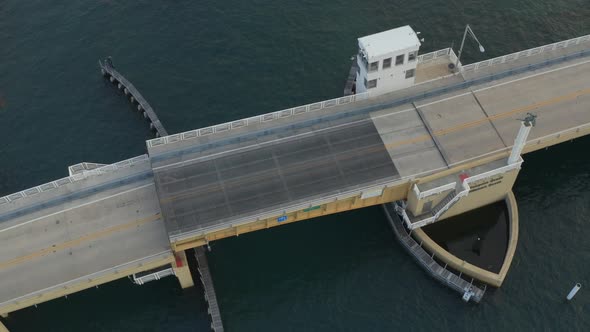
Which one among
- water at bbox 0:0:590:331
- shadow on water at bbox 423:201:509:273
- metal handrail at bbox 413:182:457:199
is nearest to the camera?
metal handrail at bbox 413:182:457:199

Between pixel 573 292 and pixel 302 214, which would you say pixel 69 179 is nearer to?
pixel 302 214

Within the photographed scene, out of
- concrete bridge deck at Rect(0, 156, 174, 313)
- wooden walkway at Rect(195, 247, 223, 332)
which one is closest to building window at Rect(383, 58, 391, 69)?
concrete bridge deck at Rect(0, 156, 174, 313)

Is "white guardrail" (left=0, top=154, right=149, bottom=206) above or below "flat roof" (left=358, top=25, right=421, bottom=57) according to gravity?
below

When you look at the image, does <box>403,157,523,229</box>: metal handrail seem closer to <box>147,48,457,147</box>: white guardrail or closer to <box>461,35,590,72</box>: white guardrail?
<box>461,35,590,72</box>: white guardrail

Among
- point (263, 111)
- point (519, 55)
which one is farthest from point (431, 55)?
point (263, 111)

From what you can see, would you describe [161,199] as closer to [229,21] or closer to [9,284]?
[9,284]

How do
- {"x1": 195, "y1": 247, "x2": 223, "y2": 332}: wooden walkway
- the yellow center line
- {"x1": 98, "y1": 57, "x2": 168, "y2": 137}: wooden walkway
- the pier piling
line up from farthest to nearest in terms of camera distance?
{"x1": 98, "y1": 57, "x2": 168, "y2": 137}: wooden walkway → the pier piling → {"x1": 195, "y1": 247, "x2": 223, "y2": 332}: wooden walkway → the yellow center line

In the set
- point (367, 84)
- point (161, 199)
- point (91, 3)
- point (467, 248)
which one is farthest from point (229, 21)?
point (467, 248)

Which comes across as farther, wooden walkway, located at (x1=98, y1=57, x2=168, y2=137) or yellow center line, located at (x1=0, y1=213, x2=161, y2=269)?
wooden walkway, located at (x1=98, y1=57, x2=168, y2=137)
